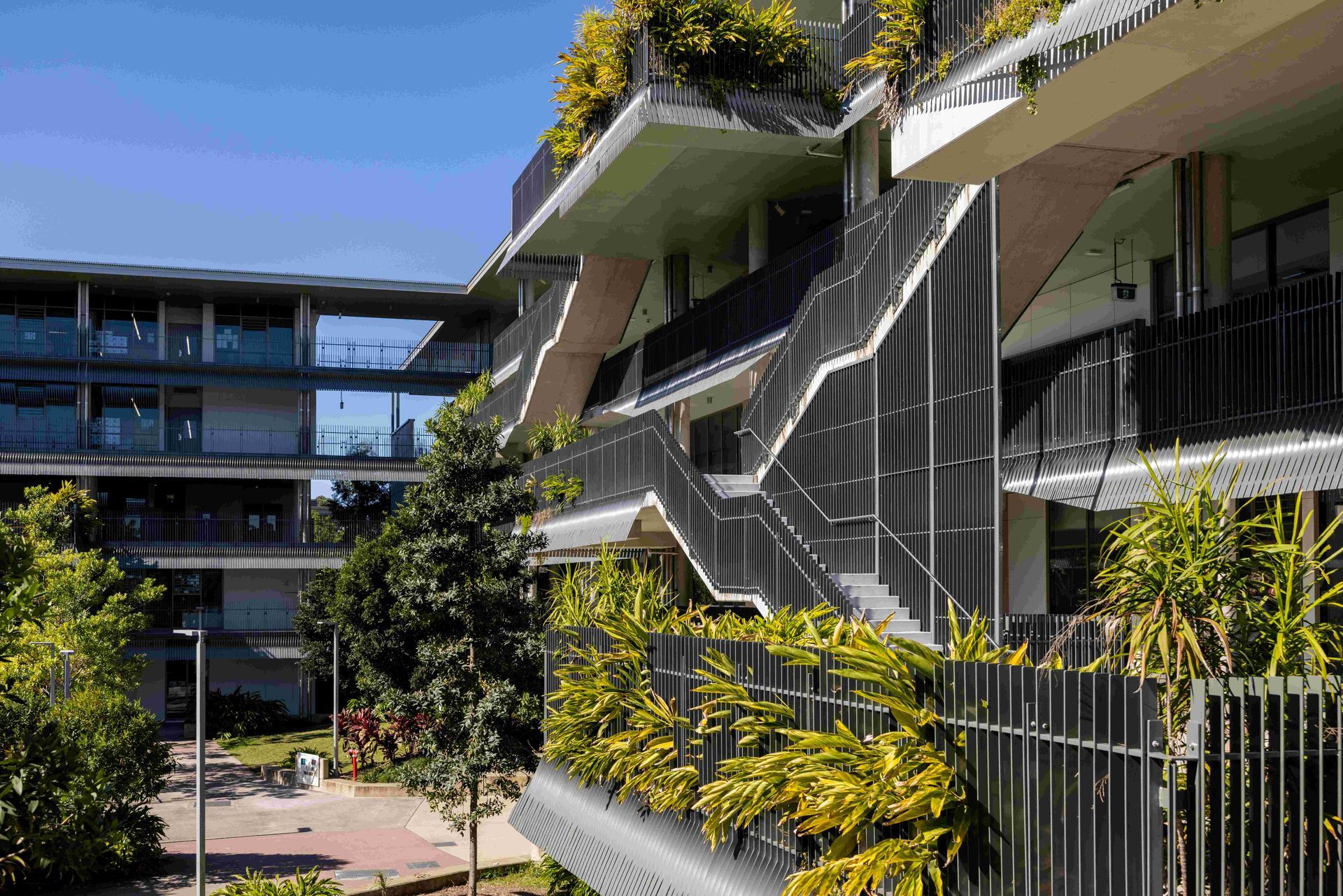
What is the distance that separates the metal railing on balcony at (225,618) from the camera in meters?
48.0

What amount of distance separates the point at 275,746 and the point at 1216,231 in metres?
35.5

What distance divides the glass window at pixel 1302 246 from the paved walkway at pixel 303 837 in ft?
52.5

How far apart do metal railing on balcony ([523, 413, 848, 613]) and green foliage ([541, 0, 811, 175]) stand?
5434mm

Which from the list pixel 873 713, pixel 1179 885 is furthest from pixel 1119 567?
pixel 873 713

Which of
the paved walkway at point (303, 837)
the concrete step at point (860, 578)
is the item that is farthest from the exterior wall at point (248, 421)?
the concrete step at point (860, 578)

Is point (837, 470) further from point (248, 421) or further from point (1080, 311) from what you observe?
point (248, 421)

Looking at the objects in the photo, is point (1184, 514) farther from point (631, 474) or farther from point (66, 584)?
point (66, 584)

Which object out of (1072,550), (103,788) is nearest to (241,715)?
(103,788)

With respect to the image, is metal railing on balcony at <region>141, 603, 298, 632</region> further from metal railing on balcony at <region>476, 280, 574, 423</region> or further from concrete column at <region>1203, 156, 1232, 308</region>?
concrete column at <region>1203, 156, 1232, 308</region>

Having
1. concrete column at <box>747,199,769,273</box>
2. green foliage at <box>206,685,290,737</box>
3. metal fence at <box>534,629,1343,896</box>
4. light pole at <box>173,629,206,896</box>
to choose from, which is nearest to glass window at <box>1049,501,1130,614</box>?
concrete column at <box>747,199,769,273</box>

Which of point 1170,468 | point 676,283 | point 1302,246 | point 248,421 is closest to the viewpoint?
point 1170,468

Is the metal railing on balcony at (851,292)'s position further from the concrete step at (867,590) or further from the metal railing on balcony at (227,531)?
the metal railing on balcony at (227,531)

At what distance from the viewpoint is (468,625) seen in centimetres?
2112

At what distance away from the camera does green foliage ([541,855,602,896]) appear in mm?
18295
